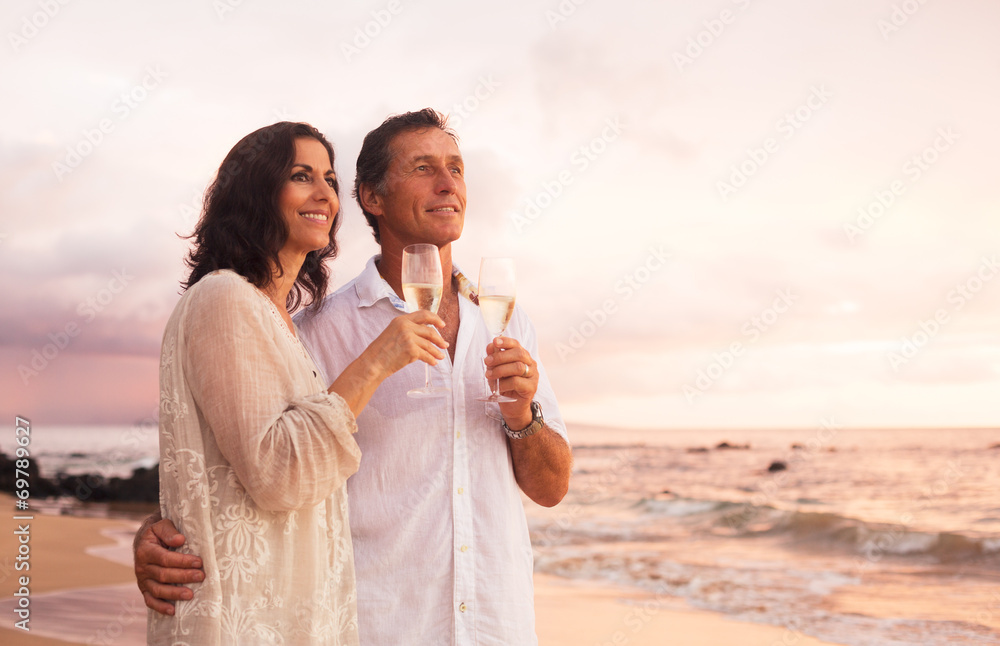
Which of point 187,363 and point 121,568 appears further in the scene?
point 121,568

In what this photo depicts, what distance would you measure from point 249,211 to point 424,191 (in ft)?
2.09

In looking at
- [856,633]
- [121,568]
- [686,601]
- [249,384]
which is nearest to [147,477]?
[121,568]

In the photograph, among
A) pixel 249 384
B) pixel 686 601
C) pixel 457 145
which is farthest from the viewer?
pixel 686 601

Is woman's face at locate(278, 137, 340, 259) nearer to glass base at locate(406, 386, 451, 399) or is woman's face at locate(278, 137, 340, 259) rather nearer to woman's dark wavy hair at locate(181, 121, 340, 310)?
woman's dark wavy hair at locate(181, 121, 340, 310)

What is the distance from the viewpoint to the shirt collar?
2555 mm

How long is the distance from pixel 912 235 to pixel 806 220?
1.89 metres

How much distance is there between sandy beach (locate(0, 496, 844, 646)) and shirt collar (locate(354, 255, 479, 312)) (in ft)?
13.5

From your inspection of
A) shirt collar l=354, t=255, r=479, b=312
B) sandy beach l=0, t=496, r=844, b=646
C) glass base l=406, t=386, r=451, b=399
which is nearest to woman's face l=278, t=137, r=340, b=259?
shirt collar l=354, t=255, r=479, b=312

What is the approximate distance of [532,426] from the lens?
2346 millimetres

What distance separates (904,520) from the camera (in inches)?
466

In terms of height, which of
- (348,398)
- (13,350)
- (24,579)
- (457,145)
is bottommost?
(24,579)

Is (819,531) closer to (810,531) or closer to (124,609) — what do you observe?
(810,531)

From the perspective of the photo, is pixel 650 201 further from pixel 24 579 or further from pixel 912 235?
pixel 24 579
